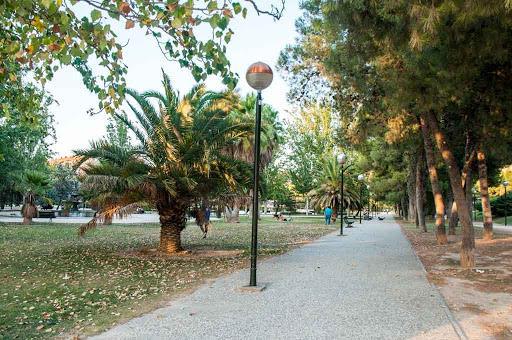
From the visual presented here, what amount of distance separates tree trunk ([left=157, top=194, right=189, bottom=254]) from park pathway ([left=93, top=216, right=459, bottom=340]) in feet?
13.3

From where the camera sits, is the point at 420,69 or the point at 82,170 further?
the point at 82,170

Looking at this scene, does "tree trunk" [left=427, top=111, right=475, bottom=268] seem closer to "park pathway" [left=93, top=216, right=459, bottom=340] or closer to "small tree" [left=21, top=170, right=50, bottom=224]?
"park pathway" [left=93, top=216, right=459, bottom=340]

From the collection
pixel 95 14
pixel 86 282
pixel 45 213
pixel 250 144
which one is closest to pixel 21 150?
pixel 45 213

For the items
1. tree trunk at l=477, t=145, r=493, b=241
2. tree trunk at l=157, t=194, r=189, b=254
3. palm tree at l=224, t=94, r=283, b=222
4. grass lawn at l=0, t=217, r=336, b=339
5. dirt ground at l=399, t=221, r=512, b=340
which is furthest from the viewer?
tree trunk at l=477, t=145, r=493, b=241

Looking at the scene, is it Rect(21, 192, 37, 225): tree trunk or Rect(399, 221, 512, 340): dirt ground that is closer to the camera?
Rect(399, 221, 512, 340): dirt ground

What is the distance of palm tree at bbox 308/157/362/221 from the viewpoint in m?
47.7

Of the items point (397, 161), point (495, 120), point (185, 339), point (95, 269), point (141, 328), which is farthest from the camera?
point (397, 161)

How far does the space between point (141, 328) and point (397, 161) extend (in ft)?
101

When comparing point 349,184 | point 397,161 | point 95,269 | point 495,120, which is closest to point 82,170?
point 95,269

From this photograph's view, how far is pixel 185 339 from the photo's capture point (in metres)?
4.99

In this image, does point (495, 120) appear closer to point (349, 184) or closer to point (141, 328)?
point (141, 328)

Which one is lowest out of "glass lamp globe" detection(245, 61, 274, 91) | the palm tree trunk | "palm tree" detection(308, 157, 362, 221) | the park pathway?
the park pathway

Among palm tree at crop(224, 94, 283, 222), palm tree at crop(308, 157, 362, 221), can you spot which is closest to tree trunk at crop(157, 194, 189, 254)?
palm tree at crop(224, 94, 283, 222)

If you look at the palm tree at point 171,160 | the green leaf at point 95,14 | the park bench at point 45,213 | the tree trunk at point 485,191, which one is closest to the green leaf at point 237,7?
the green leaf at point 95,14
